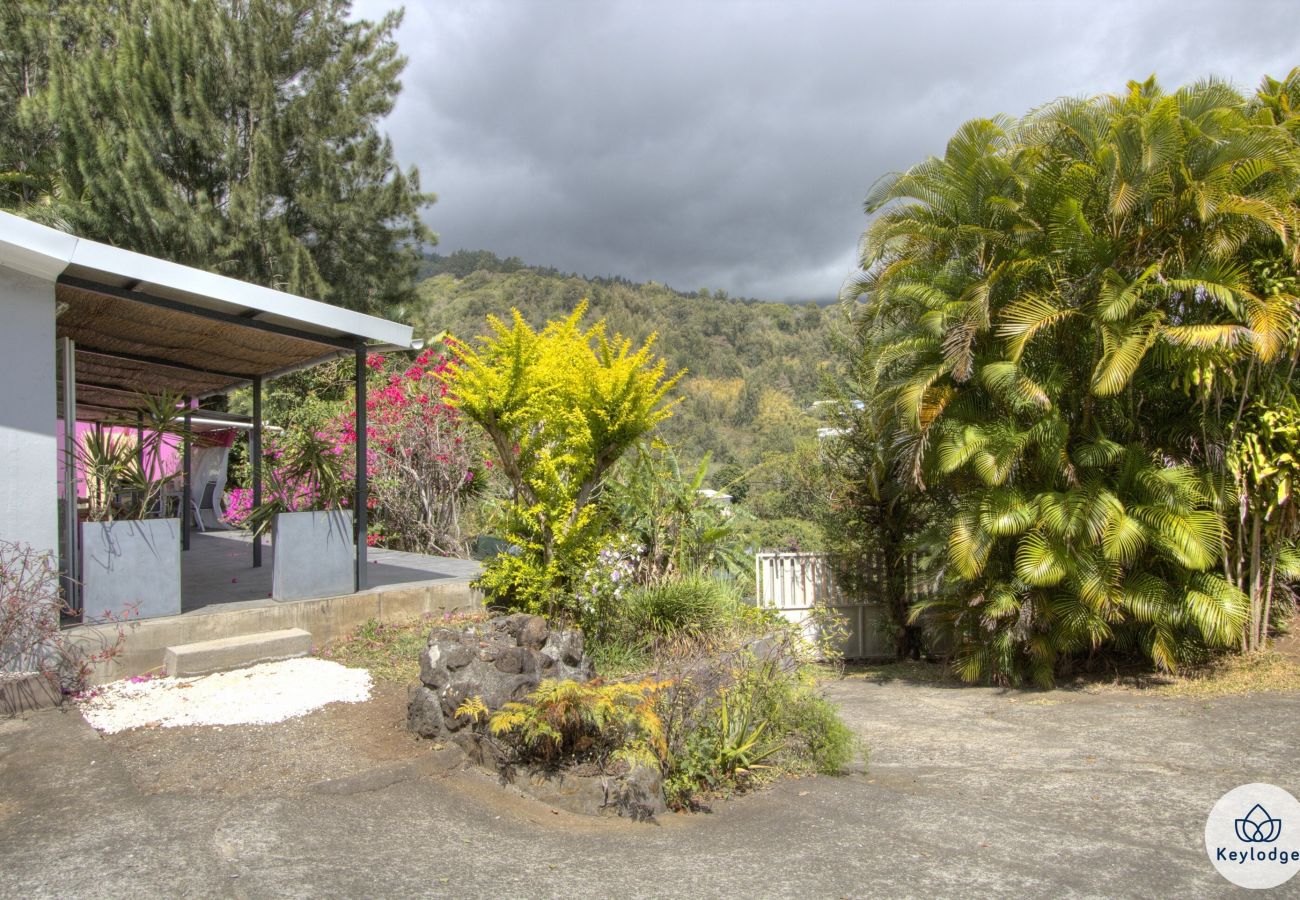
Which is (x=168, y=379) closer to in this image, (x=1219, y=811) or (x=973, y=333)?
(x=973, y=333)

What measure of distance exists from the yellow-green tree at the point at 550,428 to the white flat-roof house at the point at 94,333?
145 cm

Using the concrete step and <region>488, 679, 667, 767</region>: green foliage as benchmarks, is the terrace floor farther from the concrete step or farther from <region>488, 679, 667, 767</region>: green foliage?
<region>488, 679, 667, 767</region>: green foliage

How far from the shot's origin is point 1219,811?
196 inches

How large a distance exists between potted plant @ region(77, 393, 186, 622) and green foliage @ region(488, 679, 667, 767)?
11.3 ft

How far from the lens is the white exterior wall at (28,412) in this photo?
6.14m

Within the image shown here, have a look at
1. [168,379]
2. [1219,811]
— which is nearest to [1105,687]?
[1219,811]

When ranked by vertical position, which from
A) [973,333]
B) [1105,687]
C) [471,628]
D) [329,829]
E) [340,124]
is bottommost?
[1105,687]

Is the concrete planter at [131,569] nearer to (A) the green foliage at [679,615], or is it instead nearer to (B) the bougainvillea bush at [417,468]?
(A) the green foliage at [679,615]

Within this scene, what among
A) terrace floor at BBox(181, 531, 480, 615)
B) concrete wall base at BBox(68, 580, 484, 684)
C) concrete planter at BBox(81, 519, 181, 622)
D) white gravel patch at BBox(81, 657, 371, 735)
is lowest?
white gravel patch at BBox(81, 657, 371, 735)

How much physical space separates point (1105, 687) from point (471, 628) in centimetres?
679

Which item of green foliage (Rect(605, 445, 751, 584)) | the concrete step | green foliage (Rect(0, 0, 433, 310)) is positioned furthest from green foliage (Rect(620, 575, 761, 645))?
green foliage (Rect(0, 0, 433, 310))

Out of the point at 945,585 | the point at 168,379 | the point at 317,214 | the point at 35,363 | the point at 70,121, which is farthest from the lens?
the point at 317,214

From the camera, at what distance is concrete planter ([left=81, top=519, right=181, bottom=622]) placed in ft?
21.7

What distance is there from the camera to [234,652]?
6.98 m
